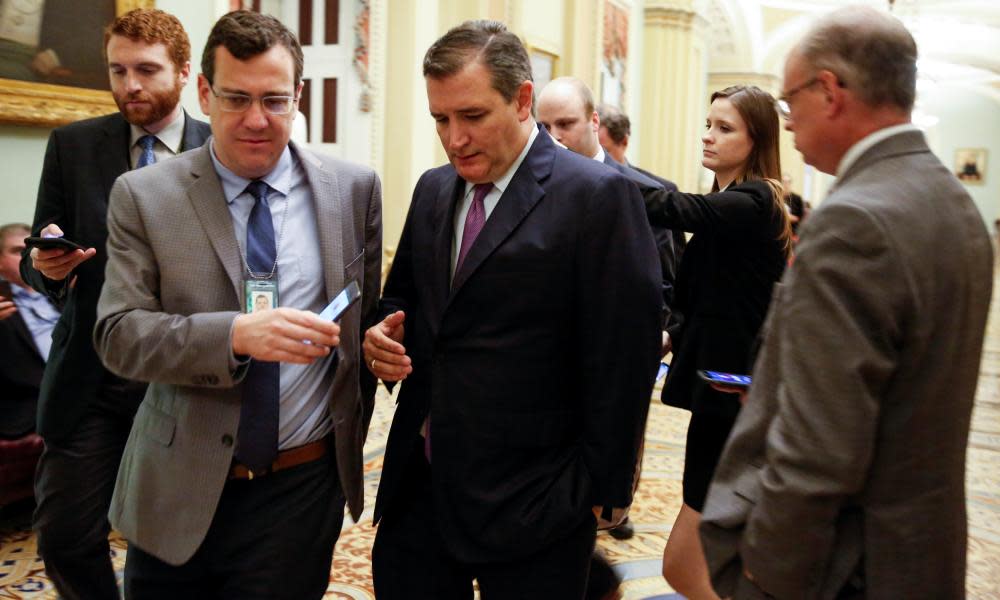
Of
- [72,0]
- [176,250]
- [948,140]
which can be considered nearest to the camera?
[176,250]

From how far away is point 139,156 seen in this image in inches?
105

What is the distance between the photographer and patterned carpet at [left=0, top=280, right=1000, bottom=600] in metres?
3.62

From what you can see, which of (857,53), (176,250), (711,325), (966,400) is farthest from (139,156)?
(966,400)

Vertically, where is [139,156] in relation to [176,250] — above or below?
above

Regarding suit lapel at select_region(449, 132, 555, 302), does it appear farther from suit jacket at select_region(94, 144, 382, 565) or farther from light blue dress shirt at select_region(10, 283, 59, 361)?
light blue dress shirt at select_region(10, 283, 59, 361)

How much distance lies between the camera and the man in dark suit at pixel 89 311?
2518 millimetres

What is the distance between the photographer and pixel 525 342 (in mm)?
1981

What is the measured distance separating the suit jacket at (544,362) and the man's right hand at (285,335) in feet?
1.26

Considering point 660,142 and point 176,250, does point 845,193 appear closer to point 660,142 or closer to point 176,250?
point 176,250

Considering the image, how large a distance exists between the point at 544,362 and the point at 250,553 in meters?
0.78

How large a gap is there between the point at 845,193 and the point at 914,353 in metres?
0.28

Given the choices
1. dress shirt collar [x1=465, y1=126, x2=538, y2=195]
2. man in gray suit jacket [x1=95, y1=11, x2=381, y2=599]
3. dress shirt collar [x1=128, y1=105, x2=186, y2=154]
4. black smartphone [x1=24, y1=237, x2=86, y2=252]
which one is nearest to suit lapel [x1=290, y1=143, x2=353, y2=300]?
man in gray suit jacket [x1=95, y1=11, x2=381, y2=599]

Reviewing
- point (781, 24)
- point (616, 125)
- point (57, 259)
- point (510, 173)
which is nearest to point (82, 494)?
point (57, 259)

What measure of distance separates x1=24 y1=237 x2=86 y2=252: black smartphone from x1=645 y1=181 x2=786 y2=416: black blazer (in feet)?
5.63
